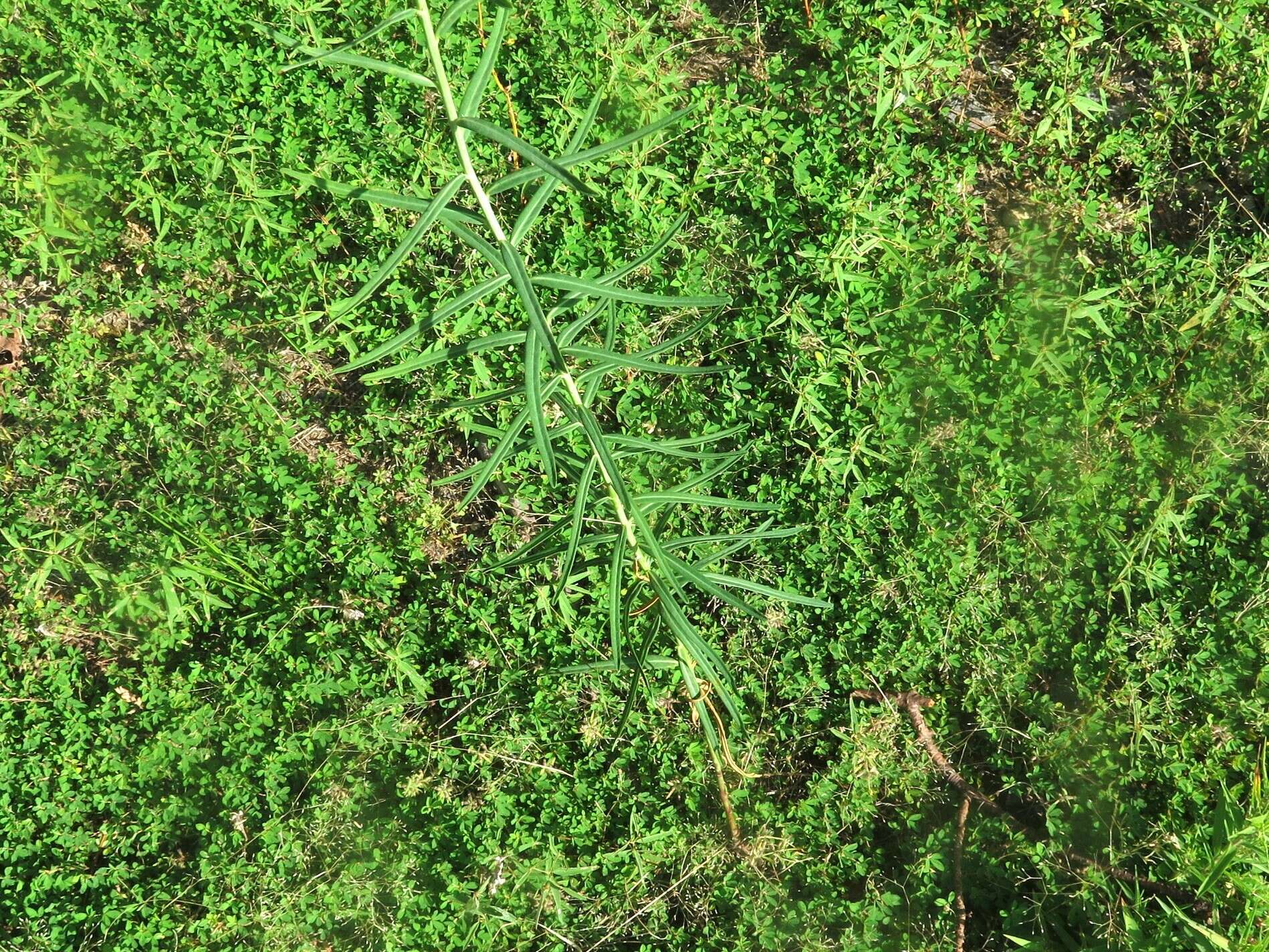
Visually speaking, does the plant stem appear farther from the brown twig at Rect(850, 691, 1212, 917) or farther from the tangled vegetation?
the brown twig at Rect(850, 691, 1212, 917)

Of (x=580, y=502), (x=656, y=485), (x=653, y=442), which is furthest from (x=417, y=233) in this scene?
→ (x=656, y=485)

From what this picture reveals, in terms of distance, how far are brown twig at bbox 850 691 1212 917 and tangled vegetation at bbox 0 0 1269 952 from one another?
2 centimetres

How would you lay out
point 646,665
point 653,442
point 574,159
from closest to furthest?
point 574,159, point 653,442, point 646,665

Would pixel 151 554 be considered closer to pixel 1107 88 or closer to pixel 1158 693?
pixel 1158 693

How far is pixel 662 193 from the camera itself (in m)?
3.21

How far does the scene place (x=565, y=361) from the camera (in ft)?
7.23

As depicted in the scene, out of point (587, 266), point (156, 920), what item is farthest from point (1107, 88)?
point (156, 920)

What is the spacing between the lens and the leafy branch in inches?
68.8

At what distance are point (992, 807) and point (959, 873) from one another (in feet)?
0.73

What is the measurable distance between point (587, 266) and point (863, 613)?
1418mm

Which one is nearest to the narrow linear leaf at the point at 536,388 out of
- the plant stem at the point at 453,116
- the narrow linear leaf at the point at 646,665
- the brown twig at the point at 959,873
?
the plant stem at the point at 453,116

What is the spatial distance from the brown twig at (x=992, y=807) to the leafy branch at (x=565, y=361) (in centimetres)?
60

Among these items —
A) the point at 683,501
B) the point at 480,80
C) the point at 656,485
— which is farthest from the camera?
the point at 656,485

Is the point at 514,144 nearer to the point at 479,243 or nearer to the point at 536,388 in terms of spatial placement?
the point at 479,243
